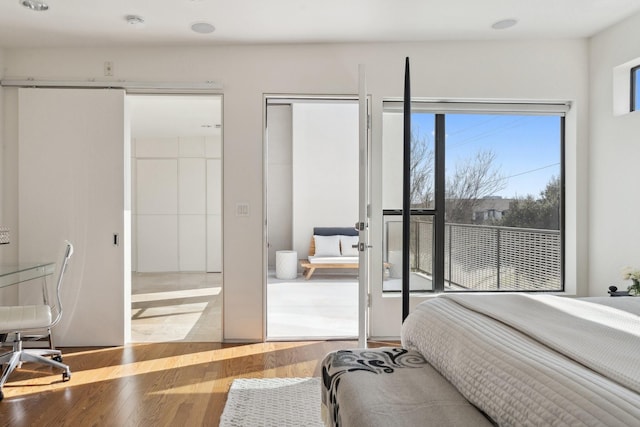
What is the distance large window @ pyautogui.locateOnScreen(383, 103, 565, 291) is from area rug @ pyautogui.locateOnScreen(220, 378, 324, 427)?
4.92 feet

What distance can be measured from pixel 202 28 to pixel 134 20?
1.50 ft

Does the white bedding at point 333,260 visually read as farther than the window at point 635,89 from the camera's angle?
Yes

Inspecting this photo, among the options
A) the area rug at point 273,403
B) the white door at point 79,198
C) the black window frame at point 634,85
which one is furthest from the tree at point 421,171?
the white door at point 79,198

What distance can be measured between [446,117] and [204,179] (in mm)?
4852

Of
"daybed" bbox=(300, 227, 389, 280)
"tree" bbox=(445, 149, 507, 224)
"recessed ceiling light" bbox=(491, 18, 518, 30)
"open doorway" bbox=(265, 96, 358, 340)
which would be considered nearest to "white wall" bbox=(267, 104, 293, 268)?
"open doorway" bbox=(265, 96, 358, 340)

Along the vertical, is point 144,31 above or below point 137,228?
above

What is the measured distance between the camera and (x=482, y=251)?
3.79 meters

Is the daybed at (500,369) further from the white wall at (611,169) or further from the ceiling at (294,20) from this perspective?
the ceiling at (294,20)

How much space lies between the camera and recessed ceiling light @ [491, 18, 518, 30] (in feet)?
10.4

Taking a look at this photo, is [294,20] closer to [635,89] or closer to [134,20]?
[134,20]

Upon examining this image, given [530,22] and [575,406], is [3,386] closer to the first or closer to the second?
[575,406]

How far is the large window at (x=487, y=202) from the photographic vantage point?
3.76 metres

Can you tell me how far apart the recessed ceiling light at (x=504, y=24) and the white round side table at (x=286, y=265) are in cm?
450

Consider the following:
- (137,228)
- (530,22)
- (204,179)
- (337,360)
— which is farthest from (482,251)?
(137,228)
